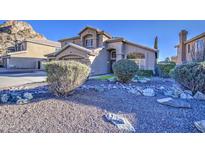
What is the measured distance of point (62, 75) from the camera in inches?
231

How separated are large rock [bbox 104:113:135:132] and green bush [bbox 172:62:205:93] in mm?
4759

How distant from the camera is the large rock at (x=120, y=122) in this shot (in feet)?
12.7

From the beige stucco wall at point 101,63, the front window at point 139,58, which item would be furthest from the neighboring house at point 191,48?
the beige stucco wall at point 101,63

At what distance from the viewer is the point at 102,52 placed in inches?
782

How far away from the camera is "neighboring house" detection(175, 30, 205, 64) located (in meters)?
16.7

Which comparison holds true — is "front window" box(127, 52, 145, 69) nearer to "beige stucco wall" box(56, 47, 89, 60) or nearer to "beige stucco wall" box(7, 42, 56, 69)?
"beige stucco wall" box(56, 47, 89, 60)

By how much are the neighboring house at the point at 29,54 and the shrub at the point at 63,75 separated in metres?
23.9

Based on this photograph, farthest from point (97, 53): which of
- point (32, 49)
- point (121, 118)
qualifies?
point (32, 49)

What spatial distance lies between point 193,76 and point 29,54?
2987cm

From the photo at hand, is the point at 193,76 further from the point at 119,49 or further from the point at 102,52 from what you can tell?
the point at 102,52

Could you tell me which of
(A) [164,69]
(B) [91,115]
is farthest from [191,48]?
(B) [91,115]
